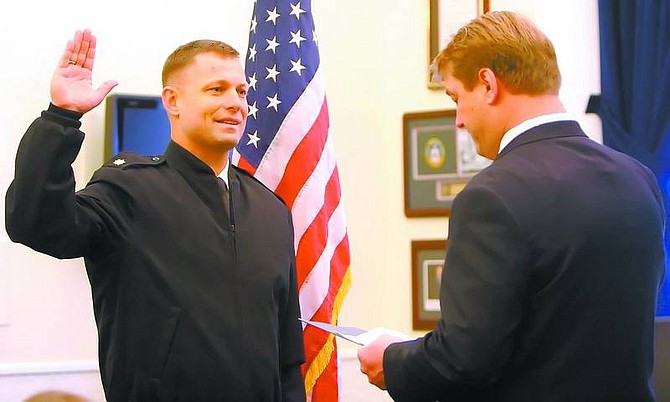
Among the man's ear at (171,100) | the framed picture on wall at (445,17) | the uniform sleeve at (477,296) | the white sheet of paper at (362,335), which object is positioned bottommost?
the white sheet of paper at (362,335)

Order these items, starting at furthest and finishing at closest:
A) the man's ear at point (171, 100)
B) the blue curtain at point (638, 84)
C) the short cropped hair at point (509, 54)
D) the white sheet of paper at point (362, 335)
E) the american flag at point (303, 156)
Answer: the blue curtain at point (638, 84) → the american flag at point (303, 156) → the man's ear at point (171, 100) → the white sheet of paper at point (362, 335) → the short cropped hair at point (509, 54)

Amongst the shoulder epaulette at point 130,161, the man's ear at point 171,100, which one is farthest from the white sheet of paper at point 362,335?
the man's ear at point 171,100

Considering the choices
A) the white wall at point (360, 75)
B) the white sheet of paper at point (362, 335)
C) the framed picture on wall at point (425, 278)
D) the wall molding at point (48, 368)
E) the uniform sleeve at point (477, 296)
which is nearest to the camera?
the uniform sleeve at point (477, 296)

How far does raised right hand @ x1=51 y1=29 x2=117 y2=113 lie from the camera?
172cm

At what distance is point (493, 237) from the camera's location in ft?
4.44

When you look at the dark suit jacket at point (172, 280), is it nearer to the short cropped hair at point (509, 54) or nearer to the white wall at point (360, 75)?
the short cropped hair at point (509, 54)

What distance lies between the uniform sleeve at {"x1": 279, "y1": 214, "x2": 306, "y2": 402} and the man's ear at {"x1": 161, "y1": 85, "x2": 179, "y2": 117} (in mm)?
575

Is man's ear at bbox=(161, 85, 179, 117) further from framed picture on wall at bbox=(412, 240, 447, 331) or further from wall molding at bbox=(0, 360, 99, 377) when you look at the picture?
framed picture on wall at bbox=(412, 240, 447, 331)

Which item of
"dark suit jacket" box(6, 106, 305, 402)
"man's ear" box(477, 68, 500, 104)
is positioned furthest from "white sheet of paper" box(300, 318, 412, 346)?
"man's ear" box(477, 68, 500, 104)

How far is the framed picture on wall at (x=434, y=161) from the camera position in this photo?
13.2ft

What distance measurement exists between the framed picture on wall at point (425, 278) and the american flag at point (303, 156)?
3.49 feet

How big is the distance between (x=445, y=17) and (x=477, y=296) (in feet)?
9.64

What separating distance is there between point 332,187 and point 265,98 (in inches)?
16.0

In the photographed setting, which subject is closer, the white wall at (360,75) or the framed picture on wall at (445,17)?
the white wall at (360,75)
